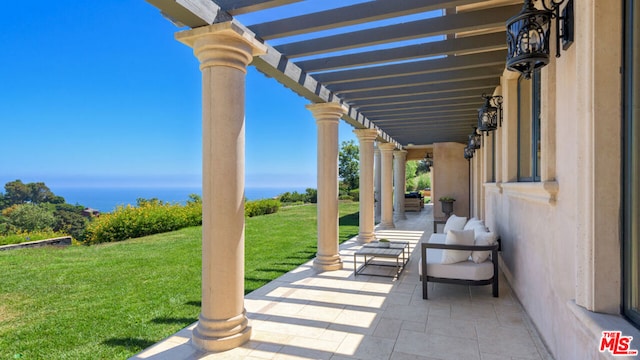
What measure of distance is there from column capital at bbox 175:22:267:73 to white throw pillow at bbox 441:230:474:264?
12.7 ft

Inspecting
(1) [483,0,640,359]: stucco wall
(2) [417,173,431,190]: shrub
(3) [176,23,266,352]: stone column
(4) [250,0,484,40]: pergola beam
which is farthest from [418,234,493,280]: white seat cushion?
(2) [417,173,431,190]: shrub

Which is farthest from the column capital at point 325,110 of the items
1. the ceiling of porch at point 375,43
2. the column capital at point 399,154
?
the column capital at point 399,154

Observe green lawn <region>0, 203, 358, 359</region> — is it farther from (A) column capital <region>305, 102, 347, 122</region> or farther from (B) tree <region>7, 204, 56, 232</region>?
(B) tree <region>7, 204, 56, 232</region>

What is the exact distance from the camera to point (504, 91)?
217 inches

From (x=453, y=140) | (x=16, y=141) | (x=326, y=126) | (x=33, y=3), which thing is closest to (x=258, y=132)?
(x=16, y=141)

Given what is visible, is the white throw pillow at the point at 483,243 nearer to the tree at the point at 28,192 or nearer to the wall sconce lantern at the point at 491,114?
the wall sconce lantern at the point at 491,114

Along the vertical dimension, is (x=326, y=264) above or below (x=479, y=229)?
below

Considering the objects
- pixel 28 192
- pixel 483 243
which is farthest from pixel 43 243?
pixel 28 192

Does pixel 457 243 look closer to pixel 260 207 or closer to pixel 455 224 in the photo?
pixel 455 224

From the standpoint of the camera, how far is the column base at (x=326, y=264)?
21.5 feet

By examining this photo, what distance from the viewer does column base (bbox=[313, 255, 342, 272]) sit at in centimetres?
656

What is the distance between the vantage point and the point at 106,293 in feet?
17.4

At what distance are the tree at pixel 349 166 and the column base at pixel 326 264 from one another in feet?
83.1

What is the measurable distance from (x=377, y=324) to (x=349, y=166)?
2878 centimetres
